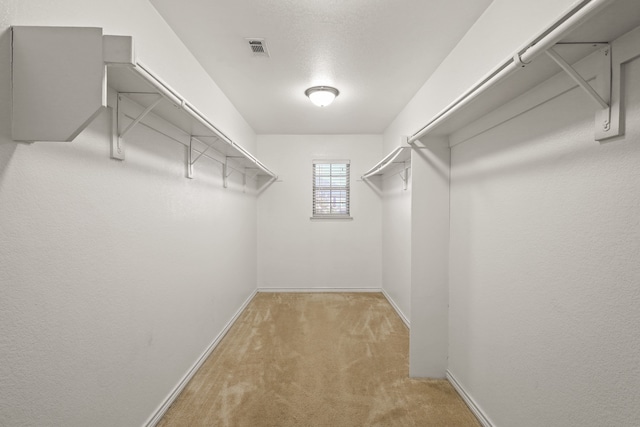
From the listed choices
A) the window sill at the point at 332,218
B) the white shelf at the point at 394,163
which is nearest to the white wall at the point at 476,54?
the white shelf at the point at 394,163

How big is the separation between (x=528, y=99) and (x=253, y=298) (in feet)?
14.8

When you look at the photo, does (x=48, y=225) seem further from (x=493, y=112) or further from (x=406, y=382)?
(x=406, y=382)

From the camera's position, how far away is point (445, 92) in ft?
8.77

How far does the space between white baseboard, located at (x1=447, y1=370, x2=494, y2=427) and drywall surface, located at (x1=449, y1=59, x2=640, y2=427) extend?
→ 4cm

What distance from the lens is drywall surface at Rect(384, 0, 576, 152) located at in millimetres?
1501

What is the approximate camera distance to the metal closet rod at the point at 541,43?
2.85ft

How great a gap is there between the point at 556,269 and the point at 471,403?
1.34 m

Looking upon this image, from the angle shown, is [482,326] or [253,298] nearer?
[482,326]

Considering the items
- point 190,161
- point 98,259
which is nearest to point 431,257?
point 190,161

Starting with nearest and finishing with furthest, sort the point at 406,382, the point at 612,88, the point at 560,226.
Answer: the point at 612,88 → the point at 560,226 → the point at 406,382

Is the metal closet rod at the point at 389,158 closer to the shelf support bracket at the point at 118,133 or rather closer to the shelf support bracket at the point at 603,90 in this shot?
the shelf support bracket at the point at 603,90

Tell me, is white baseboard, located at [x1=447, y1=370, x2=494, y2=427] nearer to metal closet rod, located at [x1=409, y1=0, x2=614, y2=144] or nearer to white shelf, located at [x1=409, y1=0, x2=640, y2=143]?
white shelf, located at [x1=409, y1=0, x2=640, y2=143]

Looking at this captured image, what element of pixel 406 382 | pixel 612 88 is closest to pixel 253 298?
pixel 406 382

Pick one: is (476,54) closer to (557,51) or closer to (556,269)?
(557,51)
